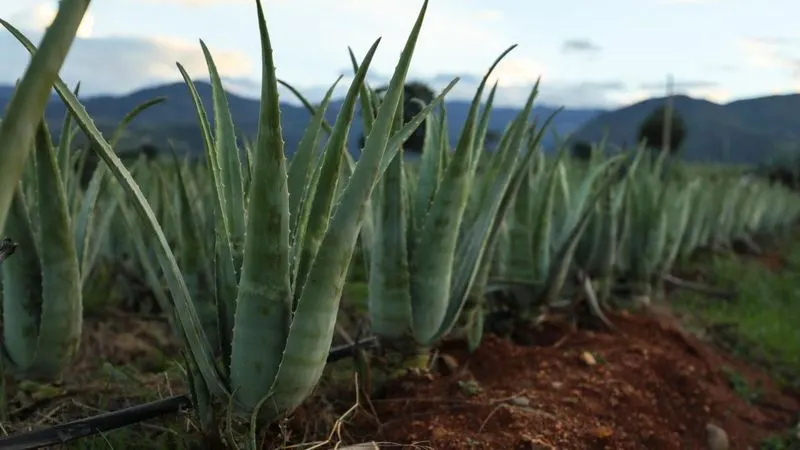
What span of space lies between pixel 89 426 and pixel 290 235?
1.53ft

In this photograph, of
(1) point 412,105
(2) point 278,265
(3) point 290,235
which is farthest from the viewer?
(1) point 412,105

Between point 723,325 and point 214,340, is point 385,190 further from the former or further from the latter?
point 723,325

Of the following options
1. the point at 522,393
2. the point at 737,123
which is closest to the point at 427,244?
the point at 522,393

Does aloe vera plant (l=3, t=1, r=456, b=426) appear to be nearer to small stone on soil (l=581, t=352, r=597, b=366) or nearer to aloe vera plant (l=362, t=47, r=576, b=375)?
aloe vera plant (l=362, t=47, r=576, b=375)

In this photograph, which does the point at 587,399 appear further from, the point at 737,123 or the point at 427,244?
the point at 737,123

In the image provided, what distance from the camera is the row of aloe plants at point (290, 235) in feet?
3.87

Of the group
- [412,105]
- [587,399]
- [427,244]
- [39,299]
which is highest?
[412,105]

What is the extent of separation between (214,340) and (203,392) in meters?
0.53

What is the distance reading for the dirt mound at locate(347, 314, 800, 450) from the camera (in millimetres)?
1635

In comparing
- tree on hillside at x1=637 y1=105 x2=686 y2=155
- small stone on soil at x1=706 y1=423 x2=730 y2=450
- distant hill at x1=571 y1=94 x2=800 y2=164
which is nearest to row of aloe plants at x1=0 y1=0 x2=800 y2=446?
small stone on soil at x1=706 y1=423 x2=730 y2=450

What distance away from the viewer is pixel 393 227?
1.76m

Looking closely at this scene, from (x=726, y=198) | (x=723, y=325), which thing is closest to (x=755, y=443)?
(x=723, y=325)

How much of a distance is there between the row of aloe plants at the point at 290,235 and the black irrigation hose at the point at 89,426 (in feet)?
0.41

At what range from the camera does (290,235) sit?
1.36 m
